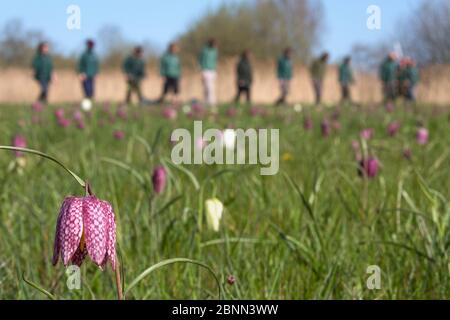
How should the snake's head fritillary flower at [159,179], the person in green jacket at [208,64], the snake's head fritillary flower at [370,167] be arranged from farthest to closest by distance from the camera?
the person in green jacket at [208,64] → the snake's head fritillary flower at [370,167] → the snake's head fritillary flower at [159,179]

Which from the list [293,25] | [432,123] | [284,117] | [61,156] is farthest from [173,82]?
[293,25]

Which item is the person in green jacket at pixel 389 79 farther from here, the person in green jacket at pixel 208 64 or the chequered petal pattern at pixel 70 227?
the chequered petal pattern at pixel 70 227

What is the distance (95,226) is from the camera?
0.88 meters

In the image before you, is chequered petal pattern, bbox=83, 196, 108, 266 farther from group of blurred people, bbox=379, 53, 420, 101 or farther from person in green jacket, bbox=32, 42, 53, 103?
person in green jacket, bbox=32, 42, 53, 103

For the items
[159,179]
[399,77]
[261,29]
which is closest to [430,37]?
[399,77]

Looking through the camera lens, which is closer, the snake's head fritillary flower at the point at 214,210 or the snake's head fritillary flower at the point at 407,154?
the snake's head fritillary flower at the point at 214,210

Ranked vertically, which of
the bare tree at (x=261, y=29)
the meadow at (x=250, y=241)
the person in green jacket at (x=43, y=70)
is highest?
the bare tree at (x=261, y=29)

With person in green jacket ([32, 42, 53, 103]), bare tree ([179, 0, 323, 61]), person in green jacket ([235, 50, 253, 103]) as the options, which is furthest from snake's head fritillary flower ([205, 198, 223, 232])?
bare tree ([179, 0, 323, 61])

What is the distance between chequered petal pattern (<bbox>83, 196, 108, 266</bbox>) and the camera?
88 centimetres

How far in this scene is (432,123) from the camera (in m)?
5.44

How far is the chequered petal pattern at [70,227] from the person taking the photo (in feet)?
2.91

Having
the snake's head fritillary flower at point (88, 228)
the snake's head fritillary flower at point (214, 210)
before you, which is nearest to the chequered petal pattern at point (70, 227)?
the snake's head fritillary flower at point (88, 228)

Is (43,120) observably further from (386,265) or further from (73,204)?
(73,204)
